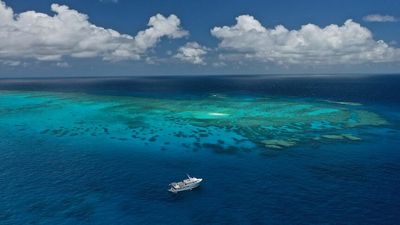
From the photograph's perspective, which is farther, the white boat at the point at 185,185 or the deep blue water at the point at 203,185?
the white boat at the point at 185,185

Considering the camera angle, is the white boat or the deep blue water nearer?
the deep blue water

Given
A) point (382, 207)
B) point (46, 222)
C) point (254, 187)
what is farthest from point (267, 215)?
point (46, 222)

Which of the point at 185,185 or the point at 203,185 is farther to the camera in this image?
the point at 203,185

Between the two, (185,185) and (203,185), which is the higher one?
(185,185)
